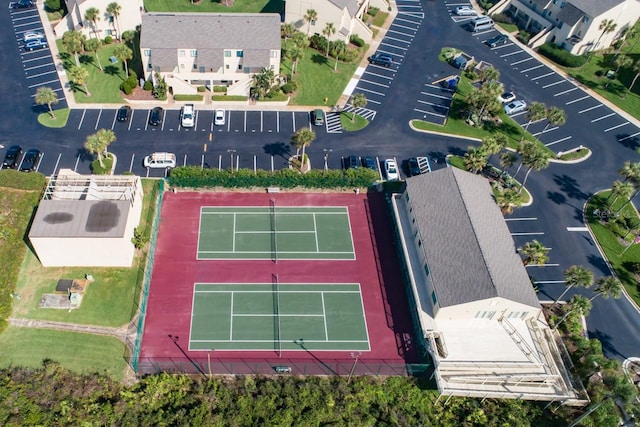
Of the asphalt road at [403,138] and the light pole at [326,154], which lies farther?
the light pole at [326,154]

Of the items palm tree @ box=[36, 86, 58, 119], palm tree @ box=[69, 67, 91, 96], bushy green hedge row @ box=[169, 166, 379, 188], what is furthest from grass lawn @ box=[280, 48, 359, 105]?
palm tree @ box=[36, 86, 58, 119]

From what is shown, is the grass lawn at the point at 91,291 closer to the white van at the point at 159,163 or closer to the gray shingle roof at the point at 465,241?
the white van at the point at 159,163

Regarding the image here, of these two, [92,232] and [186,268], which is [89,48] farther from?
[186,268]

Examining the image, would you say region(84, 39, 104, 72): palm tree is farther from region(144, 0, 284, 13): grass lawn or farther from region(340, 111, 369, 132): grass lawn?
region(340, 111, 369, 132): grass lawn

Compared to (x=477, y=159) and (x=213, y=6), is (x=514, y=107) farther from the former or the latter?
(x=213, y=6)

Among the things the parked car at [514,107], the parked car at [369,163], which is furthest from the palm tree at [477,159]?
the parked car at [514,107]

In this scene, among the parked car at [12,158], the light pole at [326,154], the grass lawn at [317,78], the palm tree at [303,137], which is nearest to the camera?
the parked car at [12,158]
